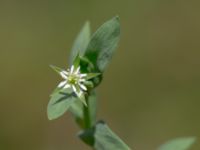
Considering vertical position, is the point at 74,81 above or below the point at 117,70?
below

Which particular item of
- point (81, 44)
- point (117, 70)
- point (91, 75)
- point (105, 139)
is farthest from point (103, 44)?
point (117, 70)

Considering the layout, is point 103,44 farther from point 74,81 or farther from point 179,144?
point 179,144

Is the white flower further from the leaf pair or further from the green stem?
the green stem

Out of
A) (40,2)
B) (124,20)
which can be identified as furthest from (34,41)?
(124,20)

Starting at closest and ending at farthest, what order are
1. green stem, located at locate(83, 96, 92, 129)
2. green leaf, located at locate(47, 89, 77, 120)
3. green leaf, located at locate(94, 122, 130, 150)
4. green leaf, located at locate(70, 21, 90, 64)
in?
green leaf, located at locate(47, 89, 77, 120) < green leaf, located at locate(94, 122, 130, 150) < green stem, located at locate(83, 96, 92, 129) < green leaf, located at locate(70, 21, 90, 64)

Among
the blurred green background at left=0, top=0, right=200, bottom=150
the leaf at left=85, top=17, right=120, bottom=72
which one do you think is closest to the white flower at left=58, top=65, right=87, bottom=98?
the leaf at left=85, top=17, right=120, bottom=72

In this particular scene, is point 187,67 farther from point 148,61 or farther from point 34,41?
point 34,41
